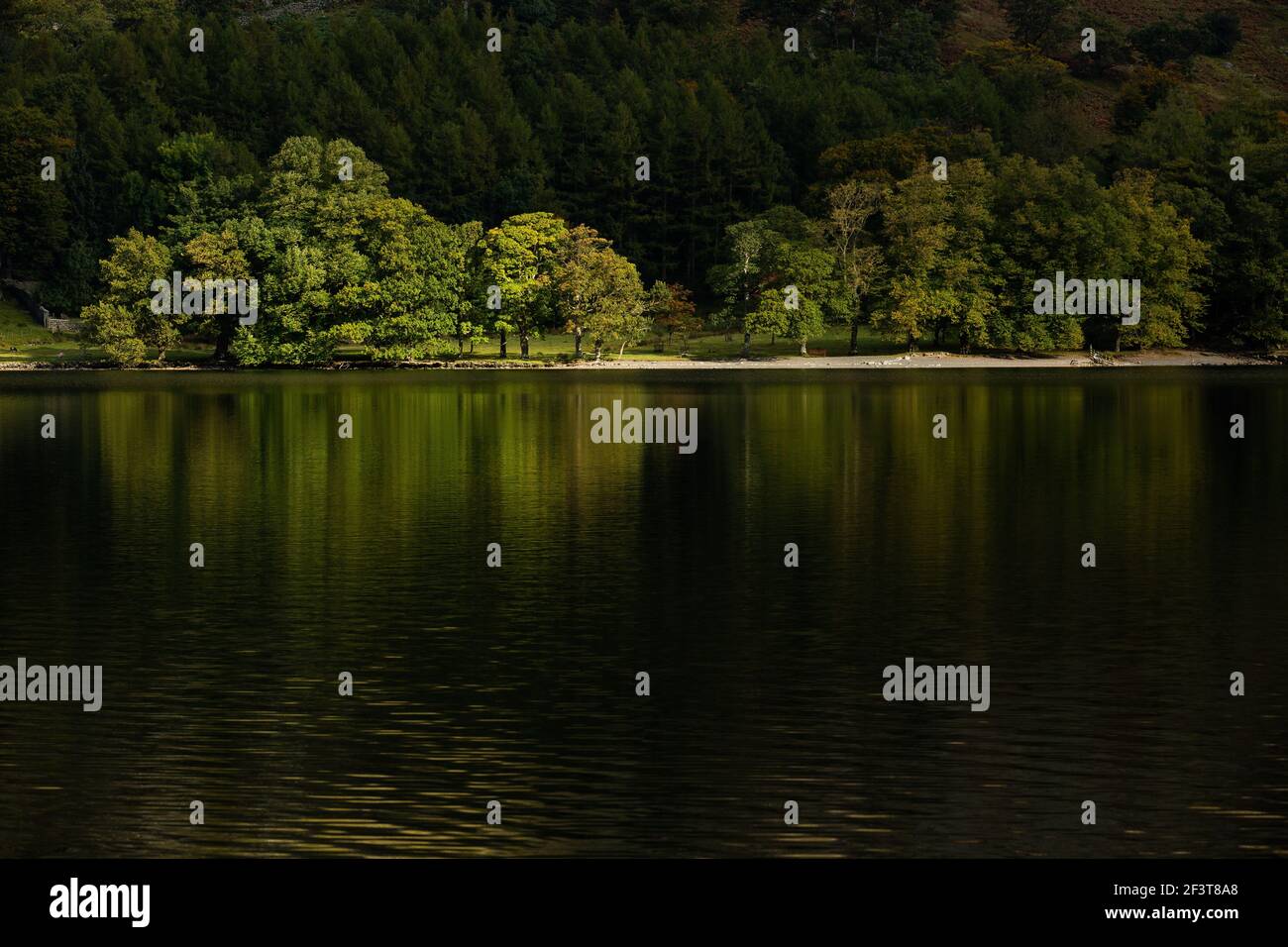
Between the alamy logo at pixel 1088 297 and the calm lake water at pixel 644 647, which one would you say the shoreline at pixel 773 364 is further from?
the calm lake water at pixel 644 647

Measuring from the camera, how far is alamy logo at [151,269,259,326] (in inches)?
4252

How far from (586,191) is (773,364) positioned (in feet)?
124

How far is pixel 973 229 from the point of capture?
115062 millimetres

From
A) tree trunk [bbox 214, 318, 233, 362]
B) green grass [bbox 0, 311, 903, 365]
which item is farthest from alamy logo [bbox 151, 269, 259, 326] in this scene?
green grass [bbox 0, 311, 903, 365]

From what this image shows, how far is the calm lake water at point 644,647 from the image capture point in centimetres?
1633

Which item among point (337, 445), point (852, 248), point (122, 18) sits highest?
point (122, 18)

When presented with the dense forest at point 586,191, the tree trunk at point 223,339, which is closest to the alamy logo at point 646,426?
the dense forest at point 586,191

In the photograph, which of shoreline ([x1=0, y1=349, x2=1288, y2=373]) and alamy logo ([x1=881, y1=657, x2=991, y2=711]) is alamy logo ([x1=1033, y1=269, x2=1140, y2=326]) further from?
alamy logo ([x1=881, y1=657, x2=991, y2=711])

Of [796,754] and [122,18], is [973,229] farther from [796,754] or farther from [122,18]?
[122,18]

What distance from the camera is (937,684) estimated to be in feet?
71.6
